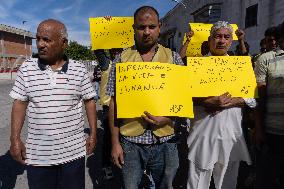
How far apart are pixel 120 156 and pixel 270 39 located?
306 centimetres

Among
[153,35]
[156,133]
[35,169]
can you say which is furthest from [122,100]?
[35,169]

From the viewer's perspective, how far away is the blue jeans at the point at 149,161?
7.97ft

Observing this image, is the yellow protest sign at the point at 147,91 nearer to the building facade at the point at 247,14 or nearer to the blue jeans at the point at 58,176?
the blue jeans at the point at 58,176

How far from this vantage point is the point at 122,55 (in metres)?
2.43

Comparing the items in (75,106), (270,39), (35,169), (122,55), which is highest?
(270,39)

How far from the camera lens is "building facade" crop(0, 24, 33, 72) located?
4872 centimetres

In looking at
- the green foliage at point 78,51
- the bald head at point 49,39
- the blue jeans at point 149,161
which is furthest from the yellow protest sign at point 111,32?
the green foliage at point 78,51

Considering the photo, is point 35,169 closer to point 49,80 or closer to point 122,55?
point 49,80

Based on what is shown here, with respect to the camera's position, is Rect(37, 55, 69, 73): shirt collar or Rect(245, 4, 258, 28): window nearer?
Rect(37, 55, 69, 73): shirt collar

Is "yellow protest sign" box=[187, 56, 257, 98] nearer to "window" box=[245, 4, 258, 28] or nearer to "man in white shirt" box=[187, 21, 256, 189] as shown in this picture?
"man in white shirt" box=[187, 21, 256, 189]

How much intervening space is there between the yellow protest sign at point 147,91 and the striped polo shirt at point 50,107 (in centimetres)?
41

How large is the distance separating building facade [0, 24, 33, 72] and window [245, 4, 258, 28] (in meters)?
37.7

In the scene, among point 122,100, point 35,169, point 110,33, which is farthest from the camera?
point 110,33

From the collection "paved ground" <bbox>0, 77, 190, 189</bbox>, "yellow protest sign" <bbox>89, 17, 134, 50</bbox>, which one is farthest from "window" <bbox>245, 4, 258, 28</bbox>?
"yellow protest sign" <bbox>89, 17, 134, 50</bbox>
